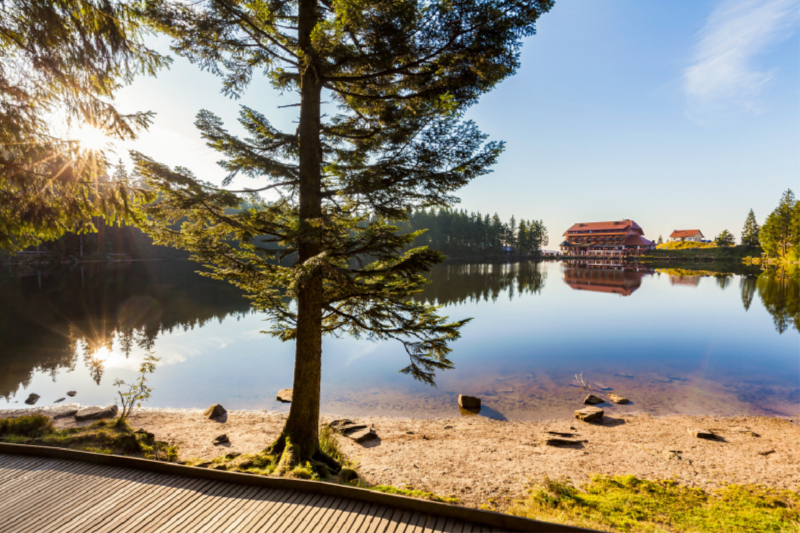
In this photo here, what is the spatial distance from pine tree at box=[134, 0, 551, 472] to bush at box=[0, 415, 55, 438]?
6098 mm

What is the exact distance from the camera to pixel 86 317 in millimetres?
26453

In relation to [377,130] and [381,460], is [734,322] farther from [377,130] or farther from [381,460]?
[377,130]

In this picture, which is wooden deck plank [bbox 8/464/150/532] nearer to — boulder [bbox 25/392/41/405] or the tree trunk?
the tree trunk

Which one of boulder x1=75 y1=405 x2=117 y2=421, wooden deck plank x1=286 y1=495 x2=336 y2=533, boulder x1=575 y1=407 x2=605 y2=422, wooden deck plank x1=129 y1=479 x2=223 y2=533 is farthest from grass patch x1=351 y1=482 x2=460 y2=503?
boulder x1=75 y1=405 x2=117 y2=421

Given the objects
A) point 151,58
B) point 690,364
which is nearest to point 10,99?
point 151,58

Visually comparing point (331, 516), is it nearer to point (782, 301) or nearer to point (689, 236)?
point (782, 301)

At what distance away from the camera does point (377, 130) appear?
7.01 meters

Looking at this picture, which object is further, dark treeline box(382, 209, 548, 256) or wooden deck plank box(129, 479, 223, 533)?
dark treeline box(382, 209, 548, 256)

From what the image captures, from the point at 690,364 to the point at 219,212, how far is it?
2373cm

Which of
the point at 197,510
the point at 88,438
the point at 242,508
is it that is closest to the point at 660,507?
the point at 242,508

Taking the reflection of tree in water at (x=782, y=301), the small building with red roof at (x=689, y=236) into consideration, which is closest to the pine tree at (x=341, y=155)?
the reflection of tree in water at (x=782, y=301)

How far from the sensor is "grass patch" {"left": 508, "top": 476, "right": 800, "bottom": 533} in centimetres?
529

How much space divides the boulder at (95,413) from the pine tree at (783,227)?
348 feet

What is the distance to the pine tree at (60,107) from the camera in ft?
20.4
